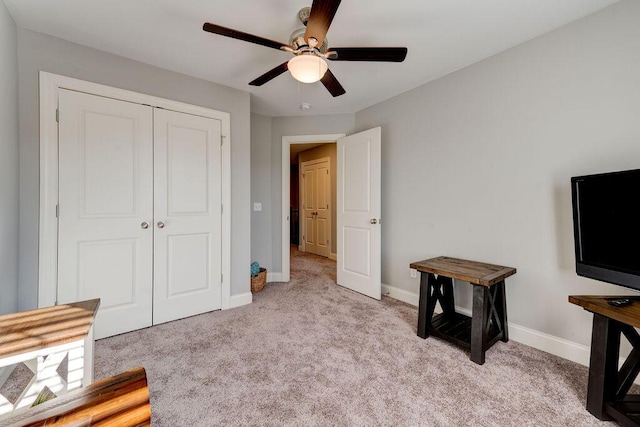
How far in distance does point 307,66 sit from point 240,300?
2.40m

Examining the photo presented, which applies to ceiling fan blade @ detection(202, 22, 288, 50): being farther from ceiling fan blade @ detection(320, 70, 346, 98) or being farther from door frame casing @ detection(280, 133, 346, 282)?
door frame casing @ detection(280, 133, 346, 282)

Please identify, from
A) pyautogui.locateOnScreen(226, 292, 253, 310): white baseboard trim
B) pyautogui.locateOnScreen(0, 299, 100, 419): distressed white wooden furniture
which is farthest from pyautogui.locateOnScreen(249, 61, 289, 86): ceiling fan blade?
pyautogui.locateOnScreen(226, 292, 253, 310): white baseboard trim

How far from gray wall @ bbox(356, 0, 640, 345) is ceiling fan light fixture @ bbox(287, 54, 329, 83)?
1.57 meters

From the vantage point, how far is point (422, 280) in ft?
7.39

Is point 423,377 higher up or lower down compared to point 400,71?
lower down

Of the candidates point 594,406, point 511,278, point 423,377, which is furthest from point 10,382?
point 511,278

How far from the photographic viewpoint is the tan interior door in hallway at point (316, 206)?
18.6 feet

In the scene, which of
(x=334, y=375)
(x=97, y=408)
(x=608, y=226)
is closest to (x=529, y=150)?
(x=608, y=226)

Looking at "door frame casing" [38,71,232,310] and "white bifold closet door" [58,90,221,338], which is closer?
"door frame casing" [38,71,232,310]

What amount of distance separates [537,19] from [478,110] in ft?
2.28

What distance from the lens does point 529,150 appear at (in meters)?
2.08

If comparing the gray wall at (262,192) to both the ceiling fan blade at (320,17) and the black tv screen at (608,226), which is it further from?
the black tv screen at (608,226)

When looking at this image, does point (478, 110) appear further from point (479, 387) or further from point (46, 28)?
point (46, 28)

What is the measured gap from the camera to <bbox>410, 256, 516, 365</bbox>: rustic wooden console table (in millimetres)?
1875
